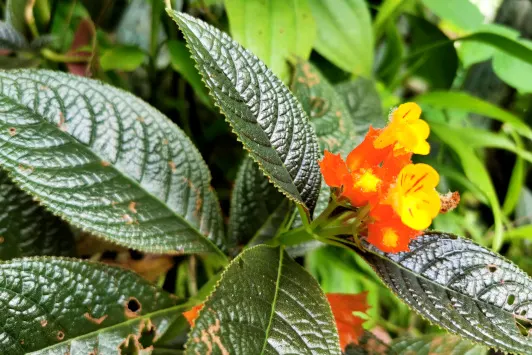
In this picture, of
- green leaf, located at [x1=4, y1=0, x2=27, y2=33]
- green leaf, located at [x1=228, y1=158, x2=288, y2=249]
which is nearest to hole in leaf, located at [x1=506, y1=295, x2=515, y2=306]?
green leaf, located at [x1=228, y1=158, x2=288, y2=249]

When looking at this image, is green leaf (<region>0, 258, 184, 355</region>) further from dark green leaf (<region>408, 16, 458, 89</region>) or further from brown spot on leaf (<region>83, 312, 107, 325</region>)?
dark green leaf (<region>408, 16, 458, 89</region>)

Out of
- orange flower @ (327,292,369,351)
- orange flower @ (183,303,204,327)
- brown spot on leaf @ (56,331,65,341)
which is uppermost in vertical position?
orange flower @ (327,292,369,351)

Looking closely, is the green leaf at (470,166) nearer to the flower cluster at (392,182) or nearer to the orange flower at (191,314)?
the flower cluster at (392,182)

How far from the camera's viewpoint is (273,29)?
27.7 inches

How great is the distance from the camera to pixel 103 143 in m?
0.53

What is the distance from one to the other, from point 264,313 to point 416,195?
0.58ft

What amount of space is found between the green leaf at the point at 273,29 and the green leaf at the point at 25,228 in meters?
0.34

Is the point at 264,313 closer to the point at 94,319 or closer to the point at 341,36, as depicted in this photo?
the point at 94,319

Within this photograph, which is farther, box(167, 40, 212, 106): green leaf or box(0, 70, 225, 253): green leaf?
box(167, 40, 212, 106): green leaf

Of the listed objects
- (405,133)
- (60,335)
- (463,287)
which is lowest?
(60,335)

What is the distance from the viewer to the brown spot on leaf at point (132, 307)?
1.75 feet

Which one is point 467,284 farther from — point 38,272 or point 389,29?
point 389,29

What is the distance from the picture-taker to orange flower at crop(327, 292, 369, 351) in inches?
23.9

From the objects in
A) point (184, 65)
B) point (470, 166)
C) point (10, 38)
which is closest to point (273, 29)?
point (184, 65)
